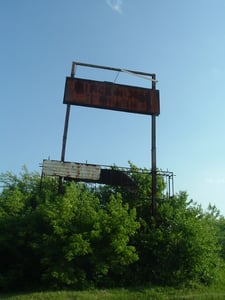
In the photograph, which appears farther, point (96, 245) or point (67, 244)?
point (96, 245)

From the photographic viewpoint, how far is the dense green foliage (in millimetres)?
13773

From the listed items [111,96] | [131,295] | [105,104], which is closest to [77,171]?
[105,104]

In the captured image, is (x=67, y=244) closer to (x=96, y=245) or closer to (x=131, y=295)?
(x=96, y=245)

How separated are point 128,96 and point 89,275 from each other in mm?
9272

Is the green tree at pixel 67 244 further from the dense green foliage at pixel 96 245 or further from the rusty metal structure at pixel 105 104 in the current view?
the rusty metal structure at pixel 105 104

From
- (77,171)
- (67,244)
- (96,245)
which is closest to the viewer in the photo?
(67,244)

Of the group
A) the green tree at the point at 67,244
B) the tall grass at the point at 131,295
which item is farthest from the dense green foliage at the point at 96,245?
the tall grass at the point at 131,295

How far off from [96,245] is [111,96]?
790 cm

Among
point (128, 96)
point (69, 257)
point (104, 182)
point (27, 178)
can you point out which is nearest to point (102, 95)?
point (128, 96)

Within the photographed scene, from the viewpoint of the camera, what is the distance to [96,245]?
561 inches

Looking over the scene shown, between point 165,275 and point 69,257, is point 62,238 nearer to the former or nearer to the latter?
point 69,257

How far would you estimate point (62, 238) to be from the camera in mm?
13547

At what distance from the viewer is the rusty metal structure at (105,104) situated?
56.0 ft

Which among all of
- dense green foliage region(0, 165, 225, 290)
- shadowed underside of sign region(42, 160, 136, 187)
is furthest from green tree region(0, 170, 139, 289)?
shadowed underside of sign region(42, 160, 136, 187)
